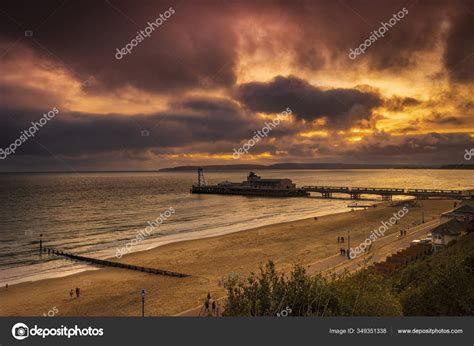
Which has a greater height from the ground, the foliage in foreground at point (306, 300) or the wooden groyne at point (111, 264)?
the foliage in foreground at point (306, 300)

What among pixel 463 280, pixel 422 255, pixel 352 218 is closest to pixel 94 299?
pixel 463 280

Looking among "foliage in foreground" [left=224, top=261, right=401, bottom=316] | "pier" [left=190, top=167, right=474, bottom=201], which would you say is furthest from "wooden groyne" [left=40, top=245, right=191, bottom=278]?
"pier" [left=190, top=167, right=474, bottom=201]

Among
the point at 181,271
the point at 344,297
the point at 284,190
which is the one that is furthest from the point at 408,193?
the point at 344,297

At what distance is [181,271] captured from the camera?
26.7 metres

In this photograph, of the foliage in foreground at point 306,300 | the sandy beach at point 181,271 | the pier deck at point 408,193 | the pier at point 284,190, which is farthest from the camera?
the pier at point 284,190

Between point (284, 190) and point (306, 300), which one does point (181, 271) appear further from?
point (284, 190)

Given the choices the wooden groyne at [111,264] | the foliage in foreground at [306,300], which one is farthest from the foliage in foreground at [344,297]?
the wooden groyne at [111,264]

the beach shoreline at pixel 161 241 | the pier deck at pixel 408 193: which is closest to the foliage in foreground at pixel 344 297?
the beach shoreline at pixel 161 241

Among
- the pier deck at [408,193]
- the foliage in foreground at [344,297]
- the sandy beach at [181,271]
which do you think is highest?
the pier deck at [408,193]

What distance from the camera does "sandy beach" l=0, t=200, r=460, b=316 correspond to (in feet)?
64.9

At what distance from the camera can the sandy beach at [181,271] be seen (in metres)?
19.8

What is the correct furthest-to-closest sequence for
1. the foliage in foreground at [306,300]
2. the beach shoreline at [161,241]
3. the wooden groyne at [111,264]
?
the beach shoreline at [161,241], the wooden groyne at [111,264], the foliage in foreground at [306,300]

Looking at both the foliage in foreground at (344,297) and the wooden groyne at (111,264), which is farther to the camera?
the wooden groyne at (111,264)

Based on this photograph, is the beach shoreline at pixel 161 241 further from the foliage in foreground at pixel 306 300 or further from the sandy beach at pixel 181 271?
the foliage in foreground at pixel 306 300
